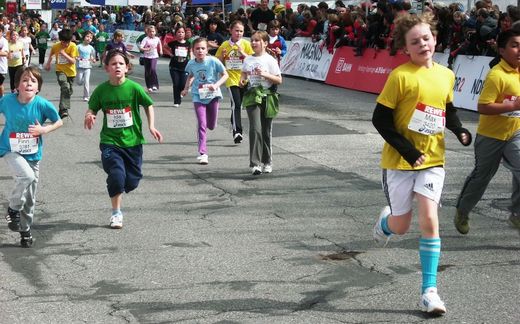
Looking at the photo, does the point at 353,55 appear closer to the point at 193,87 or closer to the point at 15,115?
the point at 193,87

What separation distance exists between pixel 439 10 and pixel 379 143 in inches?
252

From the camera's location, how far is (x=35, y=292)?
6.43m

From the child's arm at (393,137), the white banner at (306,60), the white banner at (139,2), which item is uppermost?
the child's arm at (393,137)

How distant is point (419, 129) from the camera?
5.89 metres

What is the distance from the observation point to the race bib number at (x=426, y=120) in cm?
587

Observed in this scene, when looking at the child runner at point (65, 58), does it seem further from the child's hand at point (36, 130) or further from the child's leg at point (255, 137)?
the child's hand at point (36, 130)

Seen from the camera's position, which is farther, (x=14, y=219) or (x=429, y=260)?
(x=14, y=219)

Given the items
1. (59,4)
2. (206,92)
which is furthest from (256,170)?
(59,4)

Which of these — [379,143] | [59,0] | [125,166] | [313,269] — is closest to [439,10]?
[379,143]

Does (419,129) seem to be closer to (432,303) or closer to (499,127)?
(432,303)

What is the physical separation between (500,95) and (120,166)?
10.9ft

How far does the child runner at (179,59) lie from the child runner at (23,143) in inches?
464

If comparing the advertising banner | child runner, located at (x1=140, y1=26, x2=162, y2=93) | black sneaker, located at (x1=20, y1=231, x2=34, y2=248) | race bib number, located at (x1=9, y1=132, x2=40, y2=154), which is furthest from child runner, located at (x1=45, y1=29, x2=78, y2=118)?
the advertising banner

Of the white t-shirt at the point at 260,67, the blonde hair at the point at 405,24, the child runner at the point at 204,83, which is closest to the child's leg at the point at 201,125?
the child runner at the point at 204,83
